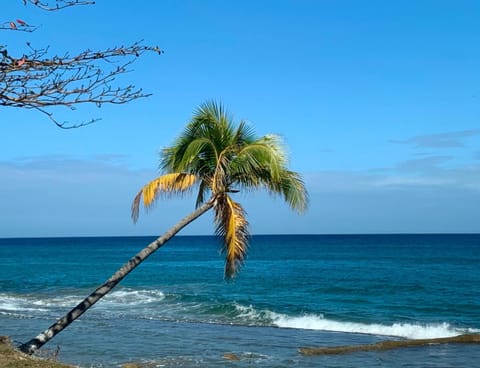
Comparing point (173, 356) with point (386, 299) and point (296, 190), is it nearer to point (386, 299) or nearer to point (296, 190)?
point (296, 190)

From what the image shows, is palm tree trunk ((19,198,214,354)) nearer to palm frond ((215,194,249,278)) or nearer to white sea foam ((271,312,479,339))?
palm frond ((215,194,249,278))

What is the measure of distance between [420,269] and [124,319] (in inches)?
1517

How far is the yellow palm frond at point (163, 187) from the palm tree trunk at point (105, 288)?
539 millimetres

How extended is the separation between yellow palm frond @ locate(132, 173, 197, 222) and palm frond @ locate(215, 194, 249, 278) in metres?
0.69

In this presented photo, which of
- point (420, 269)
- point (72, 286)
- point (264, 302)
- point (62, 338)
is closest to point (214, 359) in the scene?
point (62, 338)

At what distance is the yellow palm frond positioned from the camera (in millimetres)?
11555

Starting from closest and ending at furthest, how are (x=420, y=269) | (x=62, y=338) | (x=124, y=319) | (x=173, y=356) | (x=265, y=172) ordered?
(x=265, y=172) → (x=173, y=356) → (x=62, y=338) → (x=124, y=319) → (x=420, y=269)

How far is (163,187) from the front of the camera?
11.7 m

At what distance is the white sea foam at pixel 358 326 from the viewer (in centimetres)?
2477

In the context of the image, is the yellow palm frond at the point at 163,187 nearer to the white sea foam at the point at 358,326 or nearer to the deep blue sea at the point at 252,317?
the deep blue sea at the point at 252,317

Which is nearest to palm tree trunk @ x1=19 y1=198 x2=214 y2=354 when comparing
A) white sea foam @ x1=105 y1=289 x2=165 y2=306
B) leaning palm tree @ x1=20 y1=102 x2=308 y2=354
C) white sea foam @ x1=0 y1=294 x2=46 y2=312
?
leaning palm tree @ x1=20 y1=102 x2=308 y2=354

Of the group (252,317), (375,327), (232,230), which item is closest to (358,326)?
(375,327)

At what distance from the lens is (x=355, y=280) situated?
47.5 metres

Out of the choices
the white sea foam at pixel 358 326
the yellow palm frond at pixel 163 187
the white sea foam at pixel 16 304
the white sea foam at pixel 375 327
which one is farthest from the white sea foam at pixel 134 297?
the yellow palm frond at pixel 163 187
